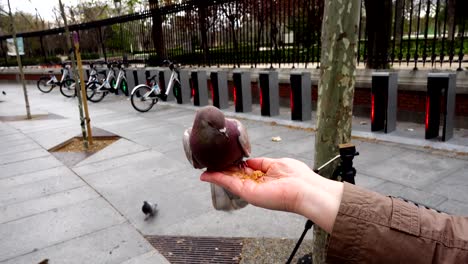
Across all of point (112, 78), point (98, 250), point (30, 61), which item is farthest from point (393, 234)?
point (30, 61)

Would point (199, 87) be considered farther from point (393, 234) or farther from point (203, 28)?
point (393, 234)

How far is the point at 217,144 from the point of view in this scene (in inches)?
69.9

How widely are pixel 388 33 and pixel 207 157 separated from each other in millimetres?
8501

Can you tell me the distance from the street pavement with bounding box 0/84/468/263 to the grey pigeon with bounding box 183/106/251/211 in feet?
5.44

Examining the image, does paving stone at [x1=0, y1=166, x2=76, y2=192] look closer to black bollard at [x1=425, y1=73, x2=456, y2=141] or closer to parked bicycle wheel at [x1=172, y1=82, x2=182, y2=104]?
black bollard at [x1=425, y1=73, x2=456, y2=141]

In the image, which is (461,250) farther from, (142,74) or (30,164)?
(142,74)

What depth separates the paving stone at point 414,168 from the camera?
4.99 meters

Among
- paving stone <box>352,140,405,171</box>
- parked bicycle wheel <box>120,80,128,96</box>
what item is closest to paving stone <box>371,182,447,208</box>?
paving stone <box>352,140,405,171</box>

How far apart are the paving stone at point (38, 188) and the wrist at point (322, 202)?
4.83 m

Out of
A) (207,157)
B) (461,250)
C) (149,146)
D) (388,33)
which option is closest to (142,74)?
(149,146)

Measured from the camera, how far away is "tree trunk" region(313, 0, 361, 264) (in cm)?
261

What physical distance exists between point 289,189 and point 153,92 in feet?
35.7

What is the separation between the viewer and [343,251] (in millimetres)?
1172

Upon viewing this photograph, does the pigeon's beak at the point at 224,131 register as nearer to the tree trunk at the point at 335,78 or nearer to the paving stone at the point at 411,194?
the tree trunk at the point at 335,78
